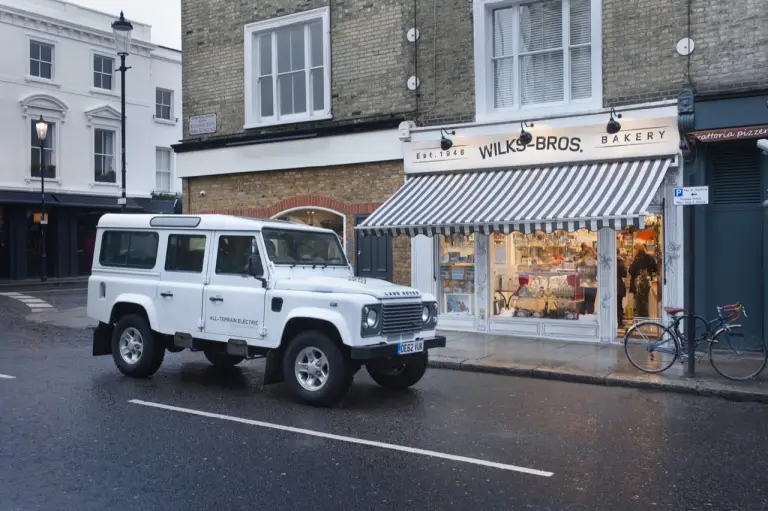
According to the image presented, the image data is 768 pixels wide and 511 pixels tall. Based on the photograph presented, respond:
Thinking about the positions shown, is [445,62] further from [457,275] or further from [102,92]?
[102,92]

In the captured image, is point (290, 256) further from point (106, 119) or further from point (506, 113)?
point (106, 119)

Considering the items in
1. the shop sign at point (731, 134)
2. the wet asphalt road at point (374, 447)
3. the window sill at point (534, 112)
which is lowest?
the wet asphalt road at point (374, 447)

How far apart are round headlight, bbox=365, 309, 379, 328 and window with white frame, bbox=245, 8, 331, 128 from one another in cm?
838

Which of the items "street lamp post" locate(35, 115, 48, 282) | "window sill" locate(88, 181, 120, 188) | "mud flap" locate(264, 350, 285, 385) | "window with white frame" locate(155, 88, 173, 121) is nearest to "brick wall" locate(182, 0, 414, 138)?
"mud flap" locate(264, 350, 285, 385)

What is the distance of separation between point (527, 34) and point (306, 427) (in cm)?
917

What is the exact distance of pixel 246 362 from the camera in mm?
11742

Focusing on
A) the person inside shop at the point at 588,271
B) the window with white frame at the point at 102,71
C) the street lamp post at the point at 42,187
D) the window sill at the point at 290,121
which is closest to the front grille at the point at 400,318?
the person inside shop at the point at 588,271

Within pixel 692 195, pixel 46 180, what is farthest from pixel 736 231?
pixel 46 180

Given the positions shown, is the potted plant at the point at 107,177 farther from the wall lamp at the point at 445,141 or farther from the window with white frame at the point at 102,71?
the wall lamp at the point at 445,141

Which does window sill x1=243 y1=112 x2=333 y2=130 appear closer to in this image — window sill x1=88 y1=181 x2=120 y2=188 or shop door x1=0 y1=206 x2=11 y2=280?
shop door x1=0 y1=206 x2=11 y2=280

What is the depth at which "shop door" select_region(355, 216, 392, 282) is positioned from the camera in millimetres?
15023

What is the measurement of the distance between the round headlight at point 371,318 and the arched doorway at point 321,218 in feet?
23.7

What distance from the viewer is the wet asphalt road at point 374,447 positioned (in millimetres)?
5328

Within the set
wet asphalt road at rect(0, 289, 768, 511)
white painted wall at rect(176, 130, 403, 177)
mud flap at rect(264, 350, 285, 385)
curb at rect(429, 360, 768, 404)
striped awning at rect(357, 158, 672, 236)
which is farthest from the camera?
white painted wall at rect(176, 130, 403, 177)
